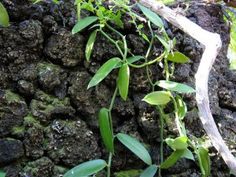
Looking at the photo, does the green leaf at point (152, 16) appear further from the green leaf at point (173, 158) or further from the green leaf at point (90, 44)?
the green leaf at point (173, 158)

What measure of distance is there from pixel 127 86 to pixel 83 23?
0.57 ft

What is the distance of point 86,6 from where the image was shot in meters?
0.81

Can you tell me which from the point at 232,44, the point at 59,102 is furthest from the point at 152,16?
the point at 232,44

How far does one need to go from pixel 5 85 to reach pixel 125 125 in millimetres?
280

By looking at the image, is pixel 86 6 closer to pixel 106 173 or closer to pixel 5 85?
pixel 5 85

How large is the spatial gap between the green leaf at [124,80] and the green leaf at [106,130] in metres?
0.06

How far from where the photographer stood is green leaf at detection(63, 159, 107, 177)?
670mm

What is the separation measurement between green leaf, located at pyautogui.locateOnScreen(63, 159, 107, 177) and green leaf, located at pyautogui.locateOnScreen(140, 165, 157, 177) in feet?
0.30

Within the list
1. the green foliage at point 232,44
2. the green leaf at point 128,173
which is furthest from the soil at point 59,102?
the green foliage at point 232,44

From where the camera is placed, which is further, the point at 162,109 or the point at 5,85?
the point at 162,109

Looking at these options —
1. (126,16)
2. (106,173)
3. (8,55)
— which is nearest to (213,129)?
(106,173)

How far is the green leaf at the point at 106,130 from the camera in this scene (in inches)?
28.8

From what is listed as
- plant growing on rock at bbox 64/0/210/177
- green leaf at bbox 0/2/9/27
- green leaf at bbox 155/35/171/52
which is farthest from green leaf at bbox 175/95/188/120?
green leaf at bbox 0/2/9/27

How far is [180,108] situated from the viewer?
825 mm
